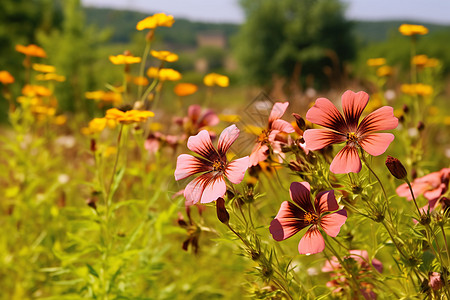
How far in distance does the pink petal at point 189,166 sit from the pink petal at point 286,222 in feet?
0.65

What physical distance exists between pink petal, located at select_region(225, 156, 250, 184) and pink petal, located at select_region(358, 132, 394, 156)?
23 centimetres

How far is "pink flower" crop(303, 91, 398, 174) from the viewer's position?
76 centimetres

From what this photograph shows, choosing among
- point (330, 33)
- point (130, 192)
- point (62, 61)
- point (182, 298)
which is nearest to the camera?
point (182, 298)

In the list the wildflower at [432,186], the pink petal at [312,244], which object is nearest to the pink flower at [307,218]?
the pink petal at [312,244]

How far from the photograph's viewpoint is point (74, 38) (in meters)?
8.30

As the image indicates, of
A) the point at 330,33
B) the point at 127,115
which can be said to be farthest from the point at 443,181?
the point at 330,33

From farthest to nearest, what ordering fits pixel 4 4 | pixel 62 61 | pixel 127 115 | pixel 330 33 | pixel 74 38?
pixel 330 33
pixel 4 4
pixel 74 38
pixel 62 61
pixel 127 115

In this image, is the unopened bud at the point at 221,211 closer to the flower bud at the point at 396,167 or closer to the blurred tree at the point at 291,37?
the flower bud at the point at 396,167

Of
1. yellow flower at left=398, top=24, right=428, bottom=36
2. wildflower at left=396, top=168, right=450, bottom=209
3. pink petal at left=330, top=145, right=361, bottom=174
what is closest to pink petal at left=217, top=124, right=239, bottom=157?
pink petal at left=330, top=145, right=361, bottom=174

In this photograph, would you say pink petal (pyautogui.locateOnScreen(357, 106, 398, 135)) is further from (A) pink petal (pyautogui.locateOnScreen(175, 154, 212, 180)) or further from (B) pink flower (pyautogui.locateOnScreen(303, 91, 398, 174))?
(A) pink petal (pyautogui.locateOnScreen(175, 154, 212, 180))

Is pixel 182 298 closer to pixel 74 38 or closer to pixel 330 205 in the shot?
pixel 330 205

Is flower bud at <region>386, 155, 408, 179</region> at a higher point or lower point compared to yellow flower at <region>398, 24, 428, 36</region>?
lower

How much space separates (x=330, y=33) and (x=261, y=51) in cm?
464

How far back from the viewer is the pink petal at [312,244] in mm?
779
